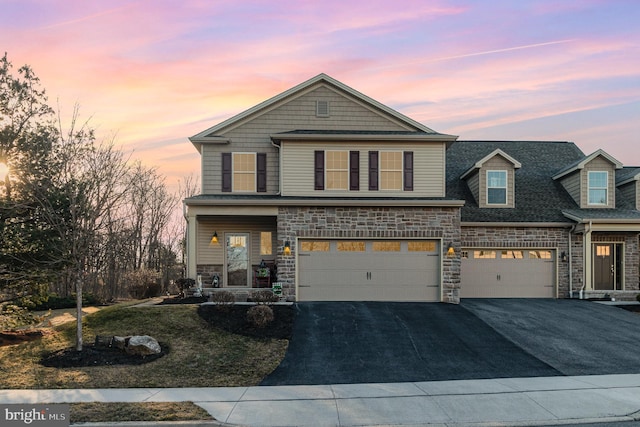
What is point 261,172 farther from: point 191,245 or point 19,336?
point 19,336

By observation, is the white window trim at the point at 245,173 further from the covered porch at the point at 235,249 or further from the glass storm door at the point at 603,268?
the glass storm door at the point at 603,268

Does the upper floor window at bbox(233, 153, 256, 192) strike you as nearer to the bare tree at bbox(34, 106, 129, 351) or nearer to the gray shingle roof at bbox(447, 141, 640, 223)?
the bare tree at bbox(34, 106, 129, 351)

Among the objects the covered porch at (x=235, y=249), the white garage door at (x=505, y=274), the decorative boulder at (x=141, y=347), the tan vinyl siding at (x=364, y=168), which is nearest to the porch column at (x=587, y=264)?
the white garage door at (x=505, y=274)

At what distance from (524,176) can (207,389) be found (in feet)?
61.9

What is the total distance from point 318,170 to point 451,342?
Answer: 8.27 metres

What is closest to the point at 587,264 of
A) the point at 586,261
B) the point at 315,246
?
the point at 586,261

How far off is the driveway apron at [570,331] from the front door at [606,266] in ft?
6.82

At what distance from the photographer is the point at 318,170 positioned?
16.8m

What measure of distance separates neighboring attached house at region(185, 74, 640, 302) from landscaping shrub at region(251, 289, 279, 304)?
675 mm

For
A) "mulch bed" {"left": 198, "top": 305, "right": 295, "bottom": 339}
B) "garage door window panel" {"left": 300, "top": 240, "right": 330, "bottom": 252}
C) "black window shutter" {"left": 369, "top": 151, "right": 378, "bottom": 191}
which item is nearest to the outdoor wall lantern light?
"black window shutter" {"left": 369, "top": 151, "right": 378, "bottom": 191}

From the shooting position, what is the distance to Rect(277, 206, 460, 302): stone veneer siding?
16.0m

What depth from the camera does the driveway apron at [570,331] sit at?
32.9 ft

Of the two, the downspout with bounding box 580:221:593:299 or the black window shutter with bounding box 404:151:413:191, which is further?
the downspout with bounding box 580:221:593:299

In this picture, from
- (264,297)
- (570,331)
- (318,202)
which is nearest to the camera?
(570,331)
